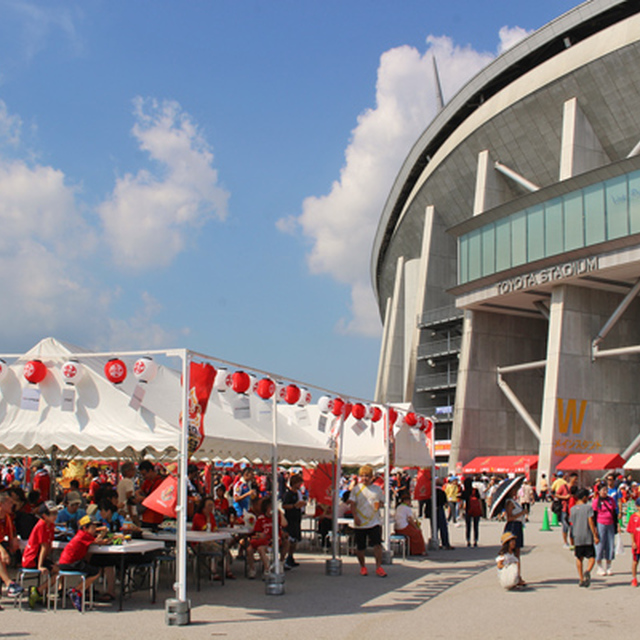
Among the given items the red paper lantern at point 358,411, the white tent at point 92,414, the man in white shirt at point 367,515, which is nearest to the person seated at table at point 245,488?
the red paper lantern at point 358,411

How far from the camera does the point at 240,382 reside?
1158 centimetres

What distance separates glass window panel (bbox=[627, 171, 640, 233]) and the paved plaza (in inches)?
934

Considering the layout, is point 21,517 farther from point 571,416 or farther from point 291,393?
point 571,416

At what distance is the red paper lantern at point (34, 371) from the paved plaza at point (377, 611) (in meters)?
2.92

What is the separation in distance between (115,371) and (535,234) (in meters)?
33.1

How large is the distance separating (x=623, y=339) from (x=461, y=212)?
16025mm

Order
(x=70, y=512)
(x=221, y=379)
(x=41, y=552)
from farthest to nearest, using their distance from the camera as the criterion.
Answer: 1. (x=70, y=512)
2. (x=221, y=379)
3. (x=41, y=552)

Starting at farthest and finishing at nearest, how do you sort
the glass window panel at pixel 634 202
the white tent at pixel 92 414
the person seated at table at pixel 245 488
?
the glass window panel at pixel 634 202 < the person seated at table at pixel 245 488 < the white tent at pixel 92 414

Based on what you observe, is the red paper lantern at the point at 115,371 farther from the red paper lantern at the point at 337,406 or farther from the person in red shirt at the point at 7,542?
the red paper lantern at the point at 337,406

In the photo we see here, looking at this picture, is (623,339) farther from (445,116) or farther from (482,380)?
(445,116)

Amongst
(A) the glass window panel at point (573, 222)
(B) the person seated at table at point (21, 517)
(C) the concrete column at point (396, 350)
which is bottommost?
(B) the person seated at table at point (21, 517)

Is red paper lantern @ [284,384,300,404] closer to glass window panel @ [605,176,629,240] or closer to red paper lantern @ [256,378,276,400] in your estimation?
red paper lantern @ [256,378,276,400]

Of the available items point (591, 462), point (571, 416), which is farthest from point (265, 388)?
point (571, 416)

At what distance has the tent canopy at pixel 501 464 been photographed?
4176 centimetres
